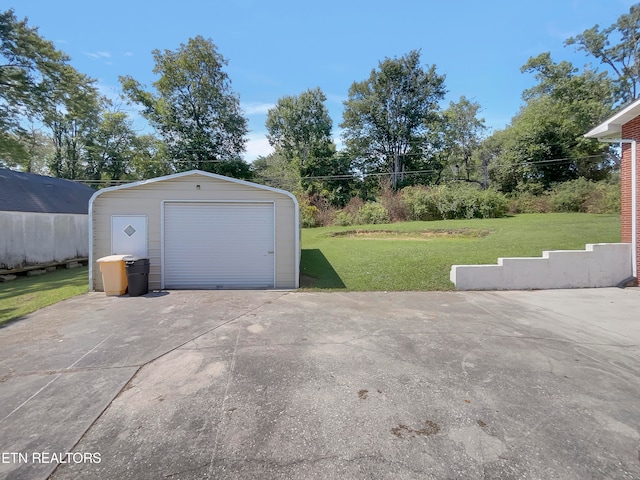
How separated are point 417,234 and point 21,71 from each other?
23289 millimetres

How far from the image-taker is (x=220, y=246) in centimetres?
834

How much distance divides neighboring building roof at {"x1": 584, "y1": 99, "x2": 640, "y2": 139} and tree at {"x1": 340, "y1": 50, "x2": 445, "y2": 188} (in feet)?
80.4

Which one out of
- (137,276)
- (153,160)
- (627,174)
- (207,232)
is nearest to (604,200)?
(627,174)

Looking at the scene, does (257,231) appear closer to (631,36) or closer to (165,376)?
(165,376)

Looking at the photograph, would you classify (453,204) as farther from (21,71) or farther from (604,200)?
(21,71)

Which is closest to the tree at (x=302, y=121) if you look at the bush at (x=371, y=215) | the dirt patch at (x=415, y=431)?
the bush at (x=371, y=215)

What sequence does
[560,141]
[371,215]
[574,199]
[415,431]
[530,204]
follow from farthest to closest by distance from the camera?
[560,141] → [371,215] → [530,204] → [574,199] → [415,431]

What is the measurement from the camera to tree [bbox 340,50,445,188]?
111 ft

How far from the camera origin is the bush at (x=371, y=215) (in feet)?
74.5

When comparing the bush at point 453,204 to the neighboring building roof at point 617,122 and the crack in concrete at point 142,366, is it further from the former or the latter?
the crack in concrete at point 142,366

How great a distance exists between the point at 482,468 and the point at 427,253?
29.9 feet

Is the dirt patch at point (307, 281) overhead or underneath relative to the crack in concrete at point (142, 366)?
overhead

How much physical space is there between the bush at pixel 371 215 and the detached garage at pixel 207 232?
605 inches

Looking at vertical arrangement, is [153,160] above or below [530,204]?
above
